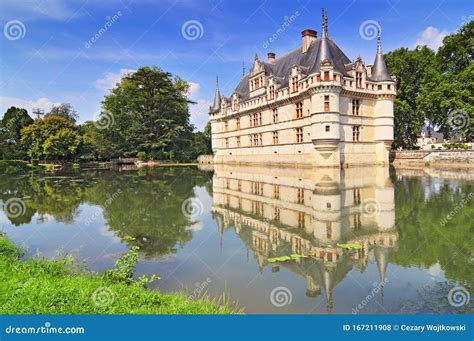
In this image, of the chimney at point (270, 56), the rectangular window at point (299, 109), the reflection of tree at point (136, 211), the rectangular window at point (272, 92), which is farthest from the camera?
the chimney at point (270, 56)

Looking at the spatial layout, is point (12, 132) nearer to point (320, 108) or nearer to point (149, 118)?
point (149, 118)

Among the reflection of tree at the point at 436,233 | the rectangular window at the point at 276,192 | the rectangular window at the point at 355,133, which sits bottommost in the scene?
the reflection of tree at the point at 436,233

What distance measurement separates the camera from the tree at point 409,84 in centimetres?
3678

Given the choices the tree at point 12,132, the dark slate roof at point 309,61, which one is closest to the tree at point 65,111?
the tree at point 12,132

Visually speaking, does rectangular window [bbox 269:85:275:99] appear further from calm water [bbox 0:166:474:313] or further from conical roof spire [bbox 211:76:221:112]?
calm water [bbox 0:166:474:313]

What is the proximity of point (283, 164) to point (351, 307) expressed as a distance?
31.3 meters

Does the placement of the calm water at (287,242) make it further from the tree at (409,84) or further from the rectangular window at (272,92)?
the tree at (409,84)

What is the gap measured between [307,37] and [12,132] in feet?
175

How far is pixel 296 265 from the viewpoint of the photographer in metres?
6.17

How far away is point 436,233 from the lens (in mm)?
8133

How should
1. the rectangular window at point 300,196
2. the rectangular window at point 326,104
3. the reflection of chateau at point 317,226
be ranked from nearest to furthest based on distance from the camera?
the reflection of chateau at point 317,226 → the rectangular window at point 300,196 → the rectangular window at point 326,104

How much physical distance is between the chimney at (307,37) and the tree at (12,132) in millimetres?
47907

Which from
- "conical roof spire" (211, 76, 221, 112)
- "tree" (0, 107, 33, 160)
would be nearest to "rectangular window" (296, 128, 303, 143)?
"conical roof spire" (211, 76, 221, 112)

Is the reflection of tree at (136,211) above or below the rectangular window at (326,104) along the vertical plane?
below
